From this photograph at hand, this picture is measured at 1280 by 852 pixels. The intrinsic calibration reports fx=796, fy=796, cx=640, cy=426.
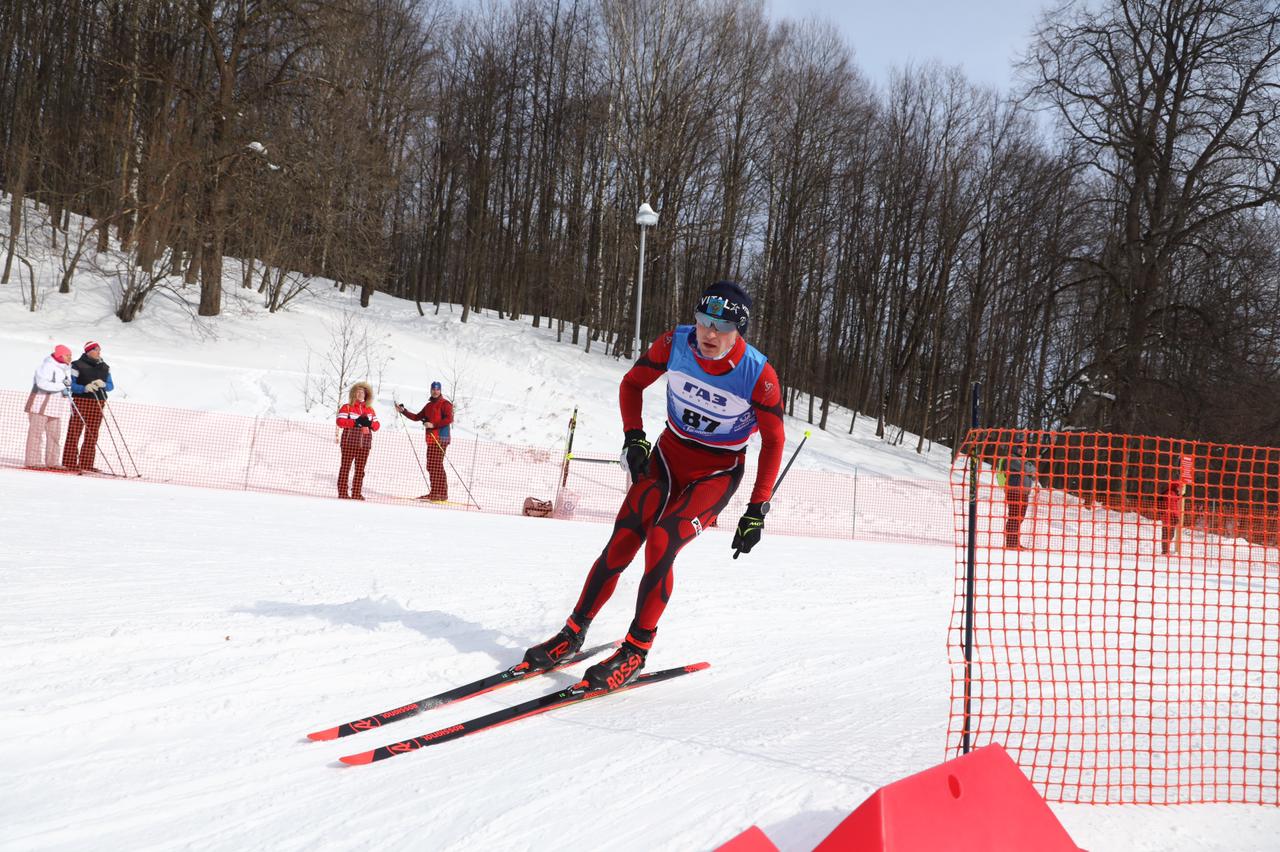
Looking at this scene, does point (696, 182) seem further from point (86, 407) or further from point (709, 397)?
point (709, 397)

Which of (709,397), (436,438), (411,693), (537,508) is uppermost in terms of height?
(709,397)

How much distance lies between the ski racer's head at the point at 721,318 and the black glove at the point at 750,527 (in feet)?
2.47

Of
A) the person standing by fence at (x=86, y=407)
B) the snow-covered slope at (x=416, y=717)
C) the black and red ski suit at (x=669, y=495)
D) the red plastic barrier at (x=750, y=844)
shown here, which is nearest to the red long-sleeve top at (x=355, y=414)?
the person standing by fence at (x=86, y=407)

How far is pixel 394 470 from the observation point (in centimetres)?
1461

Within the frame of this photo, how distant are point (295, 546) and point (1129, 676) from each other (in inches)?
249

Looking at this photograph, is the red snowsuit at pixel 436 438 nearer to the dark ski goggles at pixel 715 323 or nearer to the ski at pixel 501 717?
the ski at pixel 501 717

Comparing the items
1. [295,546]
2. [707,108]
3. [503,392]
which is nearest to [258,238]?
[503,392]

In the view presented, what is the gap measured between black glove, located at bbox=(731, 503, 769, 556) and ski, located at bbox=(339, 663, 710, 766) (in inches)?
31.9

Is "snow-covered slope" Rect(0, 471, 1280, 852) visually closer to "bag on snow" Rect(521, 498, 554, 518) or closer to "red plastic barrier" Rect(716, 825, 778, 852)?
"red plastic barrier" Rect(716, 825, 778, 852)

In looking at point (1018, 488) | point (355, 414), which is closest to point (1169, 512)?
point (1018, 488)

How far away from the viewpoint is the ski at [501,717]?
2766 mm

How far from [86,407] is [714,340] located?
1095cm

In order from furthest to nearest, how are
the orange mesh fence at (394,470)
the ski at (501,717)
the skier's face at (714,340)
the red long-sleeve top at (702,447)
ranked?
the orange mesh fence at (394,470), the red long-sleeve top at (702,447), the skier's face at (714,340), the ski at (501,717)

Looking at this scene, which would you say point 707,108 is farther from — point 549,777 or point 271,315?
point 549,777
